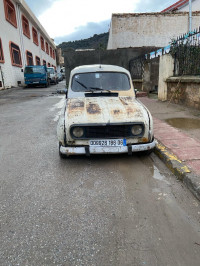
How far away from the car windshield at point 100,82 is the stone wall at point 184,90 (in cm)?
306

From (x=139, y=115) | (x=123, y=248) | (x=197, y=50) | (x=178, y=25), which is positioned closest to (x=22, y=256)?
(x=123, y=248)

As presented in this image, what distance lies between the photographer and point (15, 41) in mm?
20094

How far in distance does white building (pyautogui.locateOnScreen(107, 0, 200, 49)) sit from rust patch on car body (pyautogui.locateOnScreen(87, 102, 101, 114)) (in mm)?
18005

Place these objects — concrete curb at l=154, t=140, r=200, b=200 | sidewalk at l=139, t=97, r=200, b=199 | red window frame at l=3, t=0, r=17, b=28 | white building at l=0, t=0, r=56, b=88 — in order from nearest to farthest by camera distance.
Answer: concrete curb at l=154, t=140, r=200, b=200, sidewalk at l=139, t=97, r=200, b=199, white building at l=0, t=0, r=56, b=88, red window frame at l=3, t=0, r=17, b=28

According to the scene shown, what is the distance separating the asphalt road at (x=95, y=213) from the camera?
1.72 meters

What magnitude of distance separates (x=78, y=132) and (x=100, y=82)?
173cm

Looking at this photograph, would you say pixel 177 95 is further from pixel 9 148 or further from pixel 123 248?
pixel 123 248

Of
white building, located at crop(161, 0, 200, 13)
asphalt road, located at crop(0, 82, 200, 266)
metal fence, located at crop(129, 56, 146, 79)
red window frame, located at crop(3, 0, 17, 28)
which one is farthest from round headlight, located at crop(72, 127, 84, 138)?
white building, located at crop(161, 0, 200, 13)

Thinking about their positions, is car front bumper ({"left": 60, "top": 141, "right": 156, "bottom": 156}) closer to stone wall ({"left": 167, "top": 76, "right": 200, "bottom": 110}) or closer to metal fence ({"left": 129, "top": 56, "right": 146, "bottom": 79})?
stone wall ({"left": 167, "top": 76, "right": 200, "bottom": 110})

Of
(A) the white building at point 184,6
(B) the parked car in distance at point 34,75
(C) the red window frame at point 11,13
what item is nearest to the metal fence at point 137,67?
(B) the parked car in distance at point 34,75

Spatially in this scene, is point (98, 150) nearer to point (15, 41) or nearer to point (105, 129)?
point (105, 129)

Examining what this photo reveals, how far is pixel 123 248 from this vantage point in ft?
5.82

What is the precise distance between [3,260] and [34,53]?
29.0 m

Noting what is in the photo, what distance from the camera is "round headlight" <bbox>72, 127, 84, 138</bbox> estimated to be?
328cm
